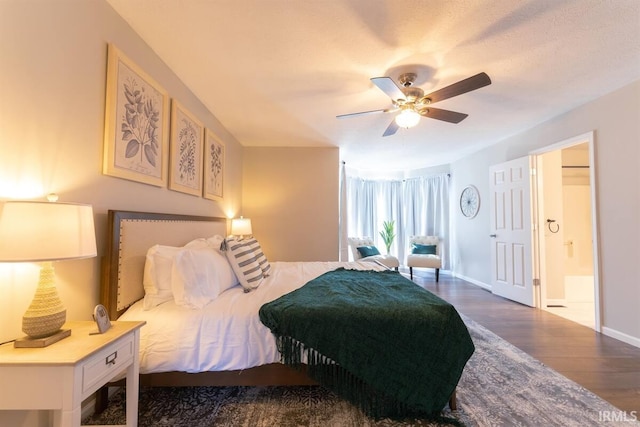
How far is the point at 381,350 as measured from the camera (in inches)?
57.5

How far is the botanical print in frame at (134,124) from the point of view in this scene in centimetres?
159

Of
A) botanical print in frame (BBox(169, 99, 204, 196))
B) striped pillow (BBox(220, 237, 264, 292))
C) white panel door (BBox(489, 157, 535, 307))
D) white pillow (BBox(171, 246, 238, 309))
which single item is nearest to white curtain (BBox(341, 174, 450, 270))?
white panel door (BBox(489, 157, 535, 307))

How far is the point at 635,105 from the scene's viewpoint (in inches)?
94.2

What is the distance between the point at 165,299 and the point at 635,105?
4.38 meters

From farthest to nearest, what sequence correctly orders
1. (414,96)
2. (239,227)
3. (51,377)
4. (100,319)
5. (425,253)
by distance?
(425,253), (239,227), (414,96), (100,319), (51,377)

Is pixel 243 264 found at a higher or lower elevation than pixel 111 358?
higher

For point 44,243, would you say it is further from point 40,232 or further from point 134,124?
point 134,124

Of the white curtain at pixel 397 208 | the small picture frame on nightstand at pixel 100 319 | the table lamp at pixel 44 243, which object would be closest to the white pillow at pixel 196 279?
the small picture frame on nightstand at pixel 100 319

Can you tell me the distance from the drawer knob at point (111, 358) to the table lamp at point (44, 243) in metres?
0.21

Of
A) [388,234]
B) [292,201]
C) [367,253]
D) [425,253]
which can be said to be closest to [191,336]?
[292,201]

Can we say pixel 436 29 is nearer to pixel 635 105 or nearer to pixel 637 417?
pixel 635 105

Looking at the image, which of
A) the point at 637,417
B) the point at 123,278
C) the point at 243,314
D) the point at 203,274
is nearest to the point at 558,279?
the point at 637,417

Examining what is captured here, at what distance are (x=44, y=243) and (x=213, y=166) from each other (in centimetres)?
227

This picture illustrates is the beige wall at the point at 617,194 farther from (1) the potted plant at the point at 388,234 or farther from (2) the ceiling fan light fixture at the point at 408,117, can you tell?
(1) the potted plant at the point at 388,234
